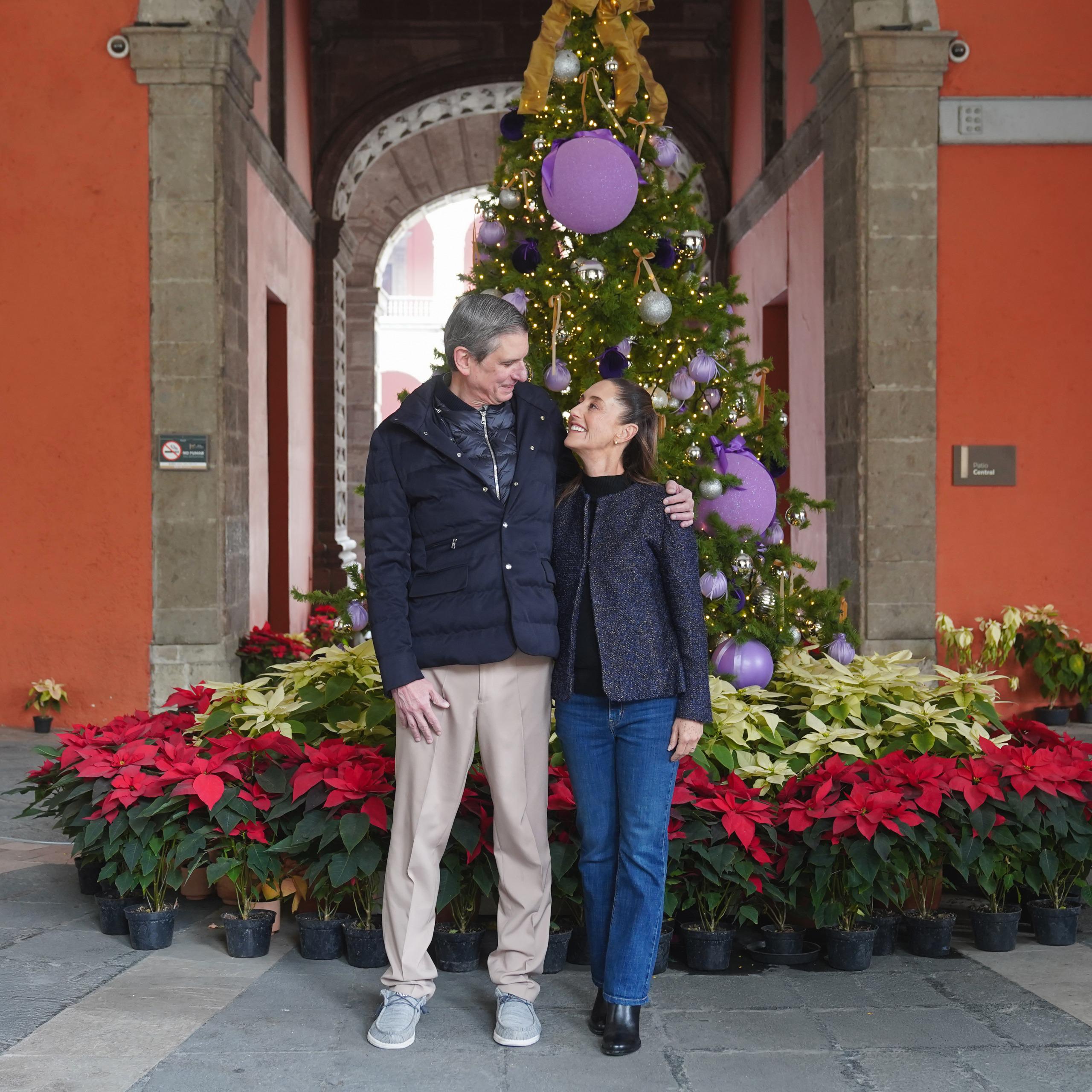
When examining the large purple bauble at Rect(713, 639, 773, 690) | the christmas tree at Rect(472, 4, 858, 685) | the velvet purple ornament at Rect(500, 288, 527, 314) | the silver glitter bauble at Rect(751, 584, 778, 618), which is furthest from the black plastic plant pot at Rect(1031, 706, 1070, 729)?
the velvet purple ornament at Rect(500, 288, 527, 314)

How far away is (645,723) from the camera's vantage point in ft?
9.91

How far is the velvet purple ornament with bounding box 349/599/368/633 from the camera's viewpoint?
4953mm

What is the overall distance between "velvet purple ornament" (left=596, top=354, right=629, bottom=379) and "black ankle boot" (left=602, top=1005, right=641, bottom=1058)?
2140 mm

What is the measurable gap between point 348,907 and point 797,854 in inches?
51.7

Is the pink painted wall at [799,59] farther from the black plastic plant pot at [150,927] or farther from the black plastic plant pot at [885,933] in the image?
the black plastic plant pot at [150,927]

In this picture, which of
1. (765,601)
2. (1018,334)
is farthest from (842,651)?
(1018,334)

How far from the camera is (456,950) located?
3.59 meters

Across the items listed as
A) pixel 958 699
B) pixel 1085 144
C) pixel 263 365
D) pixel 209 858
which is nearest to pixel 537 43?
pixel 958 699

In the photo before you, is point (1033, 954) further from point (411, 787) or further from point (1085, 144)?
point (1085, 144)

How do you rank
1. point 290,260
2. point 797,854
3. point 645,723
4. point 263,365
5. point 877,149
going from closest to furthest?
point 645,723 < point 797,854 < point 877,149 < point 263,365 < point 290,260

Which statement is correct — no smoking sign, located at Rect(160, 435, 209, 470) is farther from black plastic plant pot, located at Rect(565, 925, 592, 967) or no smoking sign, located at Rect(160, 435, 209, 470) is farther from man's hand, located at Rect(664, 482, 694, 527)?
man's hand, located at Rect(664, 482, 694, 527)

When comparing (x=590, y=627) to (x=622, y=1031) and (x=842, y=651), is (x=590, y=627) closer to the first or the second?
(x=622, y=1031)

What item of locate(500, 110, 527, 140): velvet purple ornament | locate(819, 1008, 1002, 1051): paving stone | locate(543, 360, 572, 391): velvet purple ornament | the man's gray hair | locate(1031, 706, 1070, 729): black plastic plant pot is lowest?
locate(819, 1008, 1002, 1051): paving stone

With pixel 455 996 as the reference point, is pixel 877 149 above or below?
above
